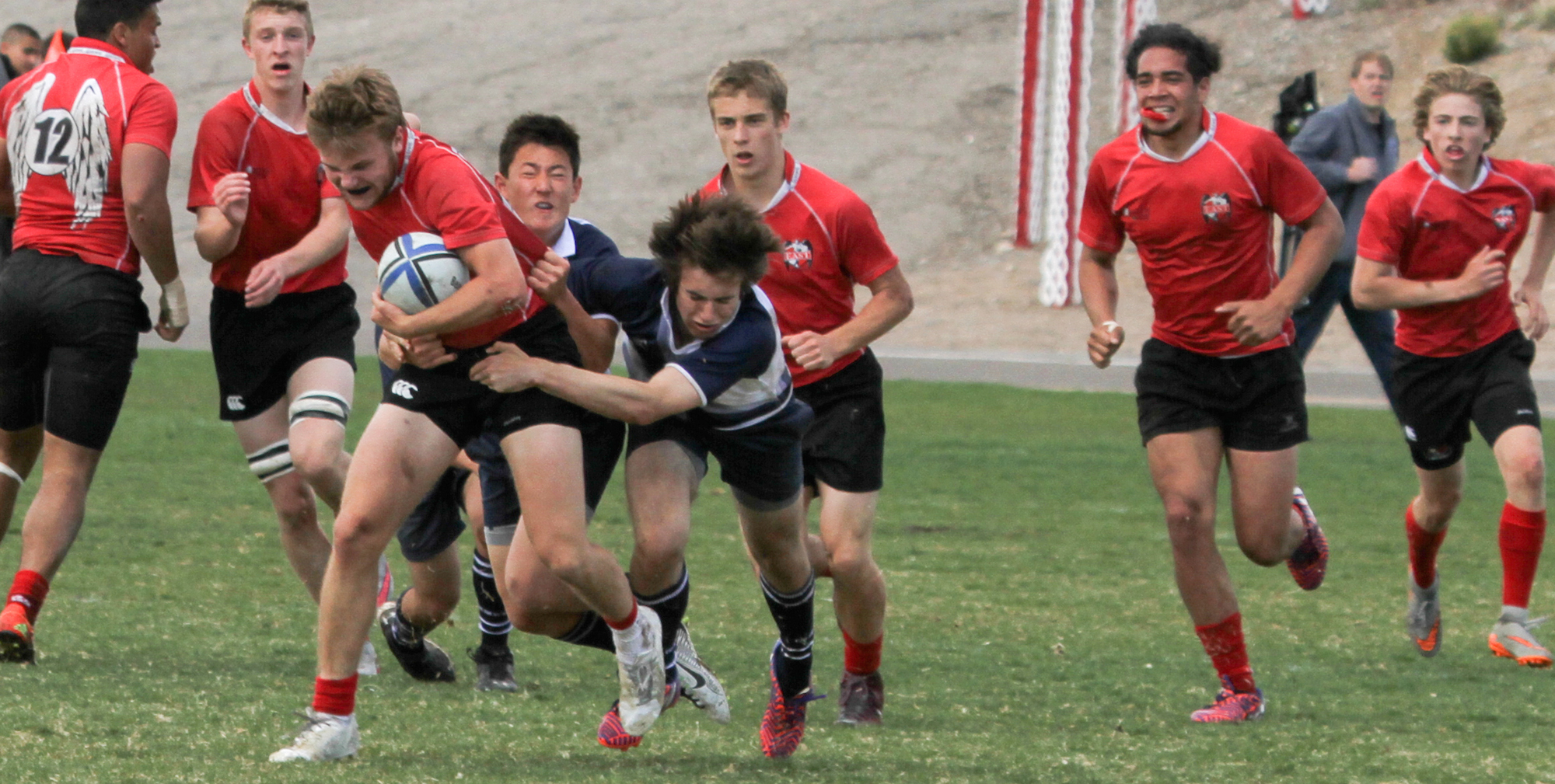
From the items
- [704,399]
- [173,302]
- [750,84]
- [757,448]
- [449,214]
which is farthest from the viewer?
[173,302]

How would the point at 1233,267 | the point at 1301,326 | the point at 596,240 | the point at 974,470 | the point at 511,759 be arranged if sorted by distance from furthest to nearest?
the point at 974,470 → the point at 1301,326 → the point at 1233,267 → the point at 596,240 → the point at 511,759

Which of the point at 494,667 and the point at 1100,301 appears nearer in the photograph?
the point at 494,667

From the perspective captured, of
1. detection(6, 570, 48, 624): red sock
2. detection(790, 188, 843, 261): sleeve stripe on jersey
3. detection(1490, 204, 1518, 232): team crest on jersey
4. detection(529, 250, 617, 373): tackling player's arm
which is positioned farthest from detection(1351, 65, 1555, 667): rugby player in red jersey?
detection(6, 570, 48, 624): red sock

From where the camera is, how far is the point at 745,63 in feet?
18.9

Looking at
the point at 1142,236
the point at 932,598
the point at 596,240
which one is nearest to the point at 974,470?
the point at 932,598

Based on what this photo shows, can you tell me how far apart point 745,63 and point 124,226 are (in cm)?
213

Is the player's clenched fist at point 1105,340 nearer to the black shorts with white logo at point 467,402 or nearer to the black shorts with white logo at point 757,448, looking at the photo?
the black shorts with white logo at point 757,448

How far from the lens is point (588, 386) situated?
186 inches

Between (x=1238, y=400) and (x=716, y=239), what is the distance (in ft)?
6.92

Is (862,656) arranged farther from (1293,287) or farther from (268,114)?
(268,114)

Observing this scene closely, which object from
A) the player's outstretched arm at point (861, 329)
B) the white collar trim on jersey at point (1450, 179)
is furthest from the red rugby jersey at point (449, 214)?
the white collar trim on jersey at point (1450, 179)

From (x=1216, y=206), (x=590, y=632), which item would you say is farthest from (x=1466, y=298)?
(x=590, y=632)

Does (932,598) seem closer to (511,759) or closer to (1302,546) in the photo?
(1302,546)

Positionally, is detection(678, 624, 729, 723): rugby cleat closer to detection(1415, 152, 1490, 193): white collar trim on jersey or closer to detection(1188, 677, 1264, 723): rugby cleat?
detection(1188, 677, 1264, 723): rugby cleat
